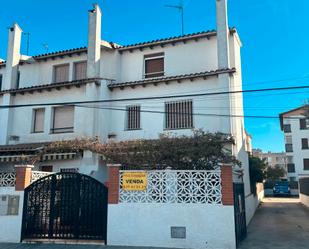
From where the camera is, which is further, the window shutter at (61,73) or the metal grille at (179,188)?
the window shutter at (61,73)

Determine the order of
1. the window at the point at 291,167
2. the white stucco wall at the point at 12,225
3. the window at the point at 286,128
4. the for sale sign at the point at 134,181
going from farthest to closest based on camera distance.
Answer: the window at the point at 286,128, the window at the point at 291,167, the white stucco wall at the point at 12,225, the for sale sign at the point at 134,181

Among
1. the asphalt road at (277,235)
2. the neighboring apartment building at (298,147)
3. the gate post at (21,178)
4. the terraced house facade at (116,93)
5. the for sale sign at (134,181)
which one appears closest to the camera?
the for sale sign at (134,181)

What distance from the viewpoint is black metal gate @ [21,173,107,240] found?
12148mm

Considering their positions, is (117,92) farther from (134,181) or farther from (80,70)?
(134,181)

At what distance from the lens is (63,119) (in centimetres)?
2095

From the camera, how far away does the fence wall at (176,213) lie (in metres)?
11.2

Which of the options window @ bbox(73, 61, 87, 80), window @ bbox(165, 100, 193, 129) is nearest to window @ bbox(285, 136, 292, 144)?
window @ bbox(165, 100, 193, 129)

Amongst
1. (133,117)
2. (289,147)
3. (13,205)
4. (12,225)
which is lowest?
(12,225)

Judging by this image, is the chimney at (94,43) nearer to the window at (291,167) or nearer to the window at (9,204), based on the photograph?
the window at (9,204)

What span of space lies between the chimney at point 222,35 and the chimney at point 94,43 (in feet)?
25.1

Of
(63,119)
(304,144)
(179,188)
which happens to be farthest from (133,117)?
(304,144)

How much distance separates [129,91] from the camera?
66.2 ft

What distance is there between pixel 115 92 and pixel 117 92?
0.45 ft

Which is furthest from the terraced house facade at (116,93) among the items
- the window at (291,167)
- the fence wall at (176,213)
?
the window at (291,167)
